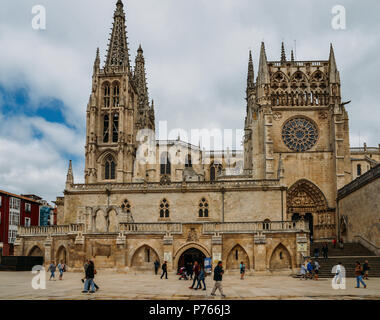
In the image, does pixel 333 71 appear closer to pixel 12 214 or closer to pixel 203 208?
pixel 203 208

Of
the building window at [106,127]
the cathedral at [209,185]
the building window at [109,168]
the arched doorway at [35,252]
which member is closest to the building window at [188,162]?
the cathedral at [209,185]

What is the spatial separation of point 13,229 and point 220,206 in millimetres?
34074

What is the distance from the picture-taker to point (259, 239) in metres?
30.2

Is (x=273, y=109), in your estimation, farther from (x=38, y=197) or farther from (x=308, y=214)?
(x=38, y=197)

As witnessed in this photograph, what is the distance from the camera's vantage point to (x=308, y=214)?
45875 millimetres

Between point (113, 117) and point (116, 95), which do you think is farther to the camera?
point (116, 95)

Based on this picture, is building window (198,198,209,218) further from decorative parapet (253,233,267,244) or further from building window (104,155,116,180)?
building window (104,155,116,180)

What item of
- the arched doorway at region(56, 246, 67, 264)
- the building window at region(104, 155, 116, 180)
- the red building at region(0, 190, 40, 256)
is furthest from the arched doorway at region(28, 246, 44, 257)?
the building window at region(104, 155, 116, 180)

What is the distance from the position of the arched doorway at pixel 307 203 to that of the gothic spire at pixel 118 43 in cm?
3572

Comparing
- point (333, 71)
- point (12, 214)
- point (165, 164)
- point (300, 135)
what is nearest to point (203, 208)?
point (300, 135)

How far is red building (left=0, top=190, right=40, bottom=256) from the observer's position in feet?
184

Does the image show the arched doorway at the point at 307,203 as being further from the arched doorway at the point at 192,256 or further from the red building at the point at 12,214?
the red building at the point at 12,214

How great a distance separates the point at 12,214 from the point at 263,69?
4039 cm
